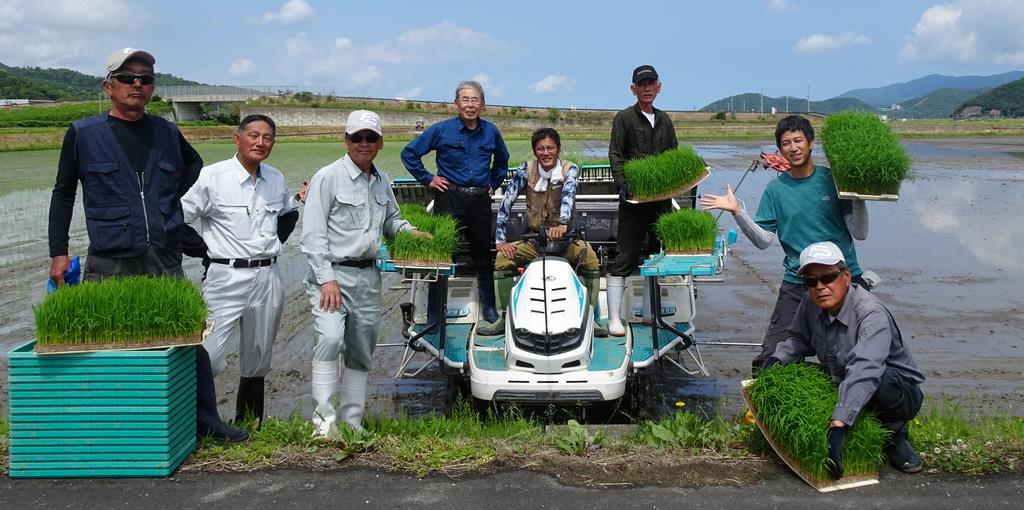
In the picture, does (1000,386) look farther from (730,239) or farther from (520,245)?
(520,245)

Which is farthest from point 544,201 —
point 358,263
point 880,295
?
point 880,295

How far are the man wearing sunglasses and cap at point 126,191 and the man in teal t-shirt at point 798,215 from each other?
10.8 feet

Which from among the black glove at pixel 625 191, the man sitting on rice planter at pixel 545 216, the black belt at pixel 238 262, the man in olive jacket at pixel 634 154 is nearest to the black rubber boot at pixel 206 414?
the black belt at pixel 238 262

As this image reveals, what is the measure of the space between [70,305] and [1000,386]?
6.88 meters

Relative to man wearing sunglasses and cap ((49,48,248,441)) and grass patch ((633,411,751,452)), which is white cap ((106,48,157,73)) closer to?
man wearing sunglasses and cap ((49,48,248,441))

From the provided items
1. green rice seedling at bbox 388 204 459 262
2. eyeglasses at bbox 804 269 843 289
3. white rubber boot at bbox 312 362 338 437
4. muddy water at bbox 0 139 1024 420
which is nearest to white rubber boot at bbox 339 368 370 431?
white rubber boot at bbox 312 362 338 437

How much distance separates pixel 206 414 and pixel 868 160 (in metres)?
4.34

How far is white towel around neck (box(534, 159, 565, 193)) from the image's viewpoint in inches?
256

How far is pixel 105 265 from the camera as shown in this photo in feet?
15.7

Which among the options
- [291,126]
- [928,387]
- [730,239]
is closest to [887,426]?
[730,239]

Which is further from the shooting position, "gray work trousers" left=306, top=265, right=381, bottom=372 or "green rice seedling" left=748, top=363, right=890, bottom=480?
"gray work trousers" left=306, top=265, right=381, bottom=372

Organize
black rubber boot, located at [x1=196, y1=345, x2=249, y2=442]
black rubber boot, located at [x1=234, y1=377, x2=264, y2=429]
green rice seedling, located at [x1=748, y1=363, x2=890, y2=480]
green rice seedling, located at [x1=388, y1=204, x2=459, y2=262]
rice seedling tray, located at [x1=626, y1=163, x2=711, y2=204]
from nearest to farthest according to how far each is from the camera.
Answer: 1. green rice seedling, located at [x1=748, y1=363, x2=890, y2=480]
2. black rubber boot, located at [x1=196, y1=345, x2=249, y2=442]
3. black rubber boot, located at [x1=234, y1=377, x2=264, y2=429]
4. green rice seedling, located at [x1=388, y1=204, x2=459, y2=262]
5. rice seedling tray, located at [x1=626, y1=163, x2=711, y2=204]

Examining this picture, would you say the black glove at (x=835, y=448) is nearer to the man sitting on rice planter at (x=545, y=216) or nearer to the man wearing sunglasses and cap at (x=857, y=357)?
the man wearing sunglasses and cap at (x=857, y=357)

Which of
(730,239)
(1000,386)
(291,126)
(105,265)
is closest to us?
(105,265)
